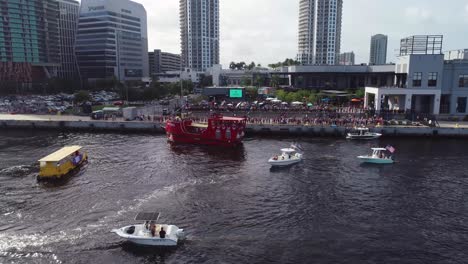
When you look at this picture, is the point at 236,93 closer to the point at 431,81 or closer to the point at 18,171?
the point at 431,81

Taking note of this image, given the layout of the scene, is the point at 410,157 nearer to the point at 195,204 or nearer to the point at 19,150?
the point at 195,204

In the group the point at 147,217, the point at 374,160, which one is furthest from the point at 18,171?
the point at 374,160

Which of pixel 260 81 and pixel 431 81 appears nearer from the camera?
pixel 431 81

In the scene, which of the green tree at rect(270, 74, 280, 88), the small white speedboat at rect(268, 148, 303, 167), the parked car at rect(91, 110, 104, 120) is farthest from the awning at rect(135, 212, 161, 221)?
the green tree at rect(270, 74, 280, 88)

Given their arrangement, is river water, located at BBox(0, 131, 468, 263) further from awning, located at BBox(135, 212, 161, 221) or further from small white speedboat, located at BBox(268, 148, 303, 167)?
awning, located at BBox(135, 212, 161, 221)

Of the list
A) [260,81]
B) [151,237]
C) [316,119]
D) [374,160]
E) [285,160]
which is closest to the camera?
[151,237]

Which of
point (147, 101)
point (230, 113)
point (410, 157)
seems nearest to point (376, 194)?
point (410, 157)
